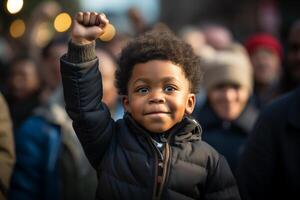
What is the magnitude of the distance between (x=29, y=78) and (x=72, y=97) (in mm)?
4517

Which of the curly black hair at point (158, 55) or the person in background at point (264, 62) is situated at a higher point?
the curly black hair at point (158, 55)

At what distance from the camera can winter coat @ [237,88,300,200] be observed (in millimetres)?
4168

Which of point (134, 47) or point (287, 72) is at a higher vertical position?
point (134, 47)

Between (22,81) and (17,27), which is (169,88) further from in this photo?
(17,27)

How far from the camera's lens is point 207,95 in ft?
18.8

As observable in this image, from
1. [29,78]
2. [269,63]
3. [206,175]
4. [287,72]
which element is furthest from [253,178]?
[29,78]

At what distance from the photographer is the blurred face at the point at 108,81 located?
204 inches

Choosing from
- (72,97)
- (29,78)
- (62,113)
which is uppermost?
(72,97)

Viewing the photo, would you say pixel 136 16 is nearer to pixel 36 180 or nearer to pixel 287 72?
pixel 287 72

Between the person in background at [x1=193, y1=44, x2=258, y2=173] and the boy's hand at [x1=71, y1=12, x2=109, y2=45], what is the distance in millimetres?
2286

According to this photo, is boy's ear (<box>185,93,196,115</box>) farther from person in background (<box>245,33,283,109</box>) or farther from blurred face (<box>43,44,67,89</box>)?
person in background (<box>245,33,283,109</box>)

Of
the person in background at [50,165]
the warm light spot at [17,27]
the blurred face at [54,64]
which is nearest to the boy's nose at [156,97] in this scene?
the person in background at [50,165]

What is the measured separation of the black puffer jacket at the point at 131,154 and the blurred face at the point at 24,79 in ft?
14.3

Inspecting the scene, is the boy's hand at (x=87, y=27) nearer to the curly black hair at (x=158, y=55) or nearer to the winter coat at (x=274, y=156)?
the curly black hair at (x=158, y=55)
